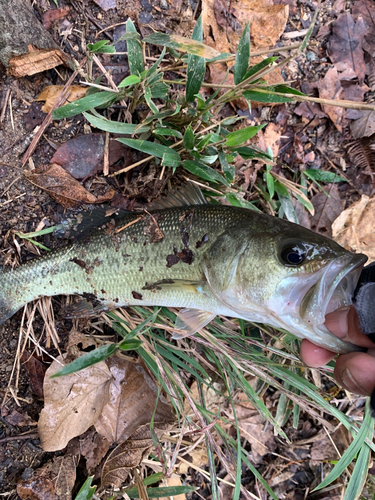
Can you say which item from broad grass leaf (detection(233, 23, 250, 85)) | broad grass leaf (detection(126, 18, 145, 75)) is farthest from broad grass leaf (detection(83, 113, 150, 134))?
broad grass leaf (detection(233, 23, 250, 85))

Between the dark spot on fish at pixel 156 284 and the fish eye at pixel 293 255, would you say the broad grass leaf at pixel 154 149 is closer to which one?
the dark spot on fish at pixel 156 284

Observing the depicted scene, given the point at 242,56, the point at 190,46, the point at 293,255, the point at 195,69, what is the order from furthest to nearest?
the point at 195,69, the point at 242,56, the point at 190,46, the point at 293,255

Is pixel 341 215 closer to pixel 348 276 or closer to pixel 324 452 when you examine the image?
pixel 348 276

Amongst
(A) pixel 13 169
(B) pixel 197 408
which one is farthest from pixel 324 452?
(A) pixel 13 169

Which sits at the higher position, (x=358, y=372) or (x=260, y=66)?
(x=260, y=66)

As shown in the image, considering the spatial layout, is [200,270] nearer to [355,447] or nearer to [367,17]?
[355,447]

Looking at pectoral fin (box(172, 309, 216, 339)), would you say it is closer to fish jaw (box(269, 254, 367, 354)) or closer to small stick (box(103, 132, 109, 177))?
fish jaw (box(269, 254, 367, 354))

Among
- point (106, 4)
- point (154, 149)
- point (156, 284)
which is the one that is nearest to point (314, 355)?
point (156, 284)
